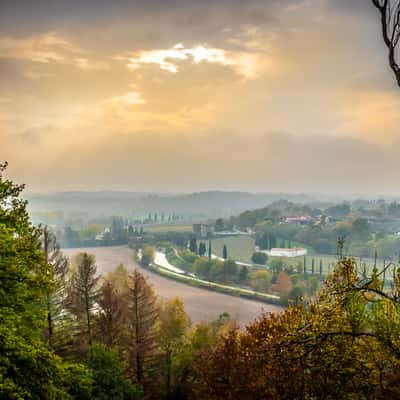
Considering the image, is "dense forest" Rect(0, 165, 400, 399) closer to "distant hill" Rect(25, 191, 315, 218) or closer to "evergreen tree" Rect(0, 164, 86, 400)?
"evergreen tree" Rect(0, 164, 86, 400)

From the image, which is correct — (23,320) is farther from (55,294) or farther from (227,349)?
(55,294)

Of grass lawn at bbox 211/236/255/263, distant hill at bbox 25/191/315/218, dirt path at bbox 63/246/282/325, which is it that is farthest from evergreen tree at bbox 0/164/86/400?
distant hill at bbox 25/191/315/218

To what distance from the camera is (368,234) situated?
62219 millimetres

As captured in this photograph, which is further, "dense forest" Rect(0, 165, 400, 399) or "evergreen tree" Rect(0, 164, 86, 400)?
"evergreen tree" Rect(0, 164, 86, 400)

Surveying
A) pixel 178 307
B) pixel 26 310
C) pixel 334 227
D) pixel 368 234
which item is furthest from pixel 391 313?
pixel 334 227

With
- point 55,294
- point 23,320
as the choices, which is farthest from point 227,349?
point 55,294

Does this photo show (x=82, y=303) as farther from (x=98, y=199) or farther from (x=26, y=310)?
(x=98, y=199)

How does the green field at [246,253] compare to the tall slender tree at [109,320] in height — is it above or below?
below

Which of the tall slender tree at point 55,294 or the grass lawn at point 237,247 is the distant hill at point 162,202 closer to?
the grass lawn at point 237,247

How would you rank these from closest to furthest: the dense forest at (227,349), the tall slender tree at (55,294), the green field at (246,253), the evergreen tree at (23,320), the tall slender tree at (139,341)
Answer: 1. the dense forest at (227,349)
2. the evergreen tree at (23,320)
3. the tall slender tree at (55,294)
4. the tall slender tree at (139,341)
5. the green field at (246,253)

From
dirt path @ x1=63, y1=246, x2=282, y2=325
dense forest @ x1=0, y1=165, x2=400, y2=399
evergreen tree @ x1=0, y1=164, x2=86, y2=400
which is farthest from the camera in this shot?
dirt path @ x1=63, y1=246, x2=282, y2=325

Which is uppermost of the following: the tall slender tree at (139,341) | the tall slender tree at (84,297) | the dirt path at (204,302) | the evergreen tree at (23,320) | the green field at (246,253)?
the evergreen tree at (23,320)

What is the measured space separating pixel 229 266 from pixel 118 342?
3400 cm

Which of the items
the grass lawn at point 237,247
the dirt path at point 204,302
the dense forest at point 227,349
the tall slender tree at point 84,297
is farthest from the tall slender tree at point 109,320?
the grass lawn at point 237,247
